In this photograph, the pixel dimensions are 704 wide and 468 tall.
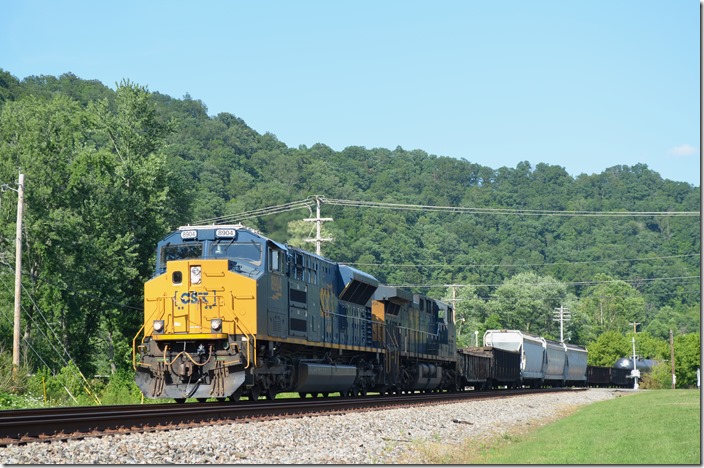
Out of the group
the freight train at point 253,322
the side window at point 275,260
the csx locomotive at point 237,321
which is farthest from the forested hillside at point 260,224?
the side window at point 275,260

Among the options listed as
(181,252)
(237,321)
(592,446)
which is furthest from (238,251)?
(592,446)

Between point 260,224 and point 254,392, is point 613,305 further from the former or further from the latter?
point 254,392

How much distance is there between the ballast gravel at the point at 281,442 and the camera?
11.7 metres

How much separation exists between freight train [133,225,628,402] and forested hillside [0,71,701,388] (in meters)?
9.77

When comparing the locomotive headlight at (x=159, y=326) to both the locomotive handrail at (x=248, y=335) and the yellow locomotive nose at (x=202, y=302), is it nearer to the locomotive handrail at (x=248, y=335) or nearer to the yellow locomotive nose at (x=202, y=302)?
the yellow locomotive nose at (x=202, y=302)

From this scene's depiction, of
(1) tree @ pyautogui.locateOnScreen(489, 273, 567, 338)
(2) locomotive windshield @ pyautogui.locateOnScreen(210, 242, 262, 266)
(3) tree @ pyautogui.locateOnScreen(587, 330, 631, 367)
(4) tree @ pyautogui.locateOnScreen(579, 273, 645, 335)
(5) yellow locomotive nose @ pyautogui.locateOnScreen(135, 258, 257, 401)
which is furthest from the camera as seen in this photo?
(4) tree @ pyautogui.locateOnScreen(579, 273, 645, 335)

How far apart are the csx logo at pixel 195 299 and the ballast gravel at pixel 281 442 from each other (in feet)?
14.0

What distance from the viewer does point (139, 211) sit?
4675cm

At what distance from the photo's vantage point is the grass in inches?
554

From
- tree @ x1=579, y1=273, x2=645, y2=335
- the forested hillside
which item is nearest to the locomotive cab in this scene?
the forested hillside

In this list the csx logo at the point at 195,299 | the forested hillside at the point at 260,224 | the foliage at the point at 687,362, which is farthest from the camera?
the foliage at the point at 687,362

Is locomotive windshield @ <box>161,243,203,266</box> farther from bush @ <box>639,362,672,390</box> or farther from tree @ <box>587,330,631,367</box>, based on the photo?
tree @ <box>587,330,631,367</box>

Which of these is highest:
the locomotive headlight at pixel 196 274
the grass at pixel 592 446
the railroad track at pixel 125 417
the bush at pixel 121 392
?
the locomotive headlight at pixel 196 274

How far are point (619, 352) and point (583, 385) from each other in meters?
42.7
